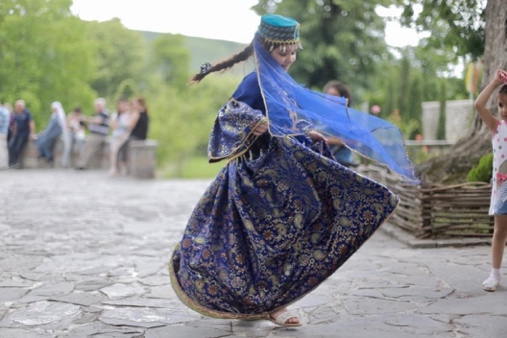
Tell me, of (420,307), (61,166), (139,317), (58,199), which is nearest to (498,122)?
(420,307)

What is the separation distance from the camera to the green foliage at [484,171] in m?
8.58

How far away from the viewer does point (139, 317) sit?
5.20 metres

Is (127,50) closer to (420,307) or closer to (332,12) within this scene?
(332,12)

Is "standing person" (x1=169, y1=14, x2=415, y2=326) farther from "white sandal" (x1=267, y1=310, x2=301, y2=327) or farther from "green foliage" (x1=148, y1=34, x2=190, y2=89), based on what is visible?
"green foliage" (x1=148, y1=34, x2=190, y2=89)

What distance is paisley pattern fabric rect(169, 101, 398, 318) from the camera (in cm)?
471

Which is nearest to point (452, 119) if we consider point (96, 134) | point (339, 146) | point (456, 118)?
point (456, 118)

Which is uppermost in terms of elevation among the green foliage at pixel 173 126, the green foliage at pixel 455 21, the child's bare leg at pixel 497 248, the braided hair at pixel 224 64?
the green foliage at pixel 455 21

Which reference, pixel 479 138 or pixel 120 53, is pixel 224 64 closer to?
pixel 479 138

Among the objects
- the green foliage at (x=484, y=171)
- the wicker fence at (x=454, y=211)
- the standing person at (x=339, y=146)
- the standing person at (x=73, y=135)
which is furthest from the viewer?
the standing person at (x=73, y=135)

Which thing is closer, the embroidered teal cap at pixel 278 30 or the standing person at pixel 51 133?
the embroidered teal cap at pixel 278 30

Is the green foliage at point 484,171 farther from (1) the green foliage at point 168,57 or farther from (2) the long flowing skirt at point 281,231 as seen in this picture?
(1) the green foliage at point 168,57

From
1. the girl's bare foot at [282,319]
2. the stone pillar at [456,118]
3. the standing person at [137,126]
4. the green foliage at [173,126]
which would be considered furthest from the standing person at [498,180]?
the green foliage at [173,126]

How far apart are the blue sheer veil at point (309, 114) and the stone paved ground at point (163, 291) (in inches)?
39.1

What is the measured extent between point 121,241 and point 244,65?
396cm
